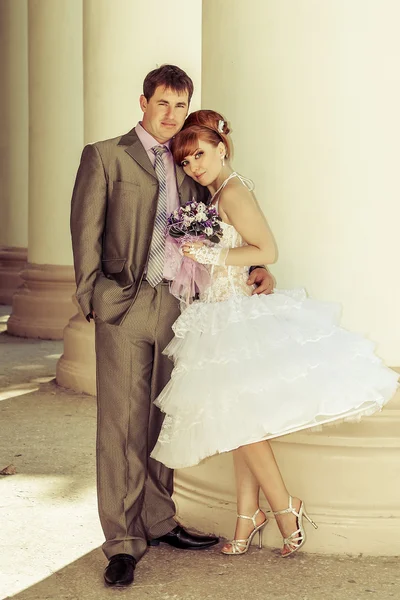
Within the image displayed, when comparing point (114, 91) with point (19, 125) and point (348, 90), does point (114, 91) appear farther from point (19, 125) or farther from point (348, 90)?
point (19, 125)

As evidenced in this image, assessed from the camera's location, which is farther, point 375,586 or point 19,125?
point 19,125

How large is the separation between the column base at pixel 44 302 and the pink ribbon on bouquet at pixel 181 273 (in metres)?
8.06

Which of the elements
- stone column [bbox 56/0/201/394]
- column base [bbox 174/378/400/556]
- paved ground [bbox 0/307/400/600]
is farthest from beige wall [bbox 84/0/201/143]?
column base [bbox 174/378/400/556]

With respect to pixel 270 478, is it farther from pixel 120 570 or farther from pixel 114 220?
pixel 114 220

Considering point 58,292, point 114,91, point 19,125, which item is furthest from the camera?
point 19,125

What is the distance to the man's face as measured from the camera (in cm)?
510

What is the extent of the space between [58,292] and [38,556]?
8.18m

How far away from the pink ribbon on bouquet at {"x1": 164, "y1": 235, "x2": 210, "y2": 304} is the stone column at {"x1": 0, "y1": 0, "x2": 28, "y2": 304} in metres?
11.7

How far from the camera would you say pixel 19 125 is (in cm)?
1691

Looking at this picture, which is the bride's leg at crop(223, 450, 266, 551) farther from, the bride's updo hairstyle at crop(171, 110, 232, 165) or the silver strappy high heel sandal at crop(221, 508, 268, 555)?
the bride's updo hairstyle at crop(171, 110, 232, 165)

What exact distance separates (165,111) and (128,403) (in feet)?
5.07

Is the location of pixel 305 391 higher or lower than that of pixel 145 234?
lower

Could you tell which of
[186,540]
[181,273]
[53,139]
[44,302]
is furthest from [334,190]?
[44,302]

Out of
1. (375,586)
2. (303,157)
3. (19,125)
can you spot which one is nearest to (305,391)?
(375,586)
